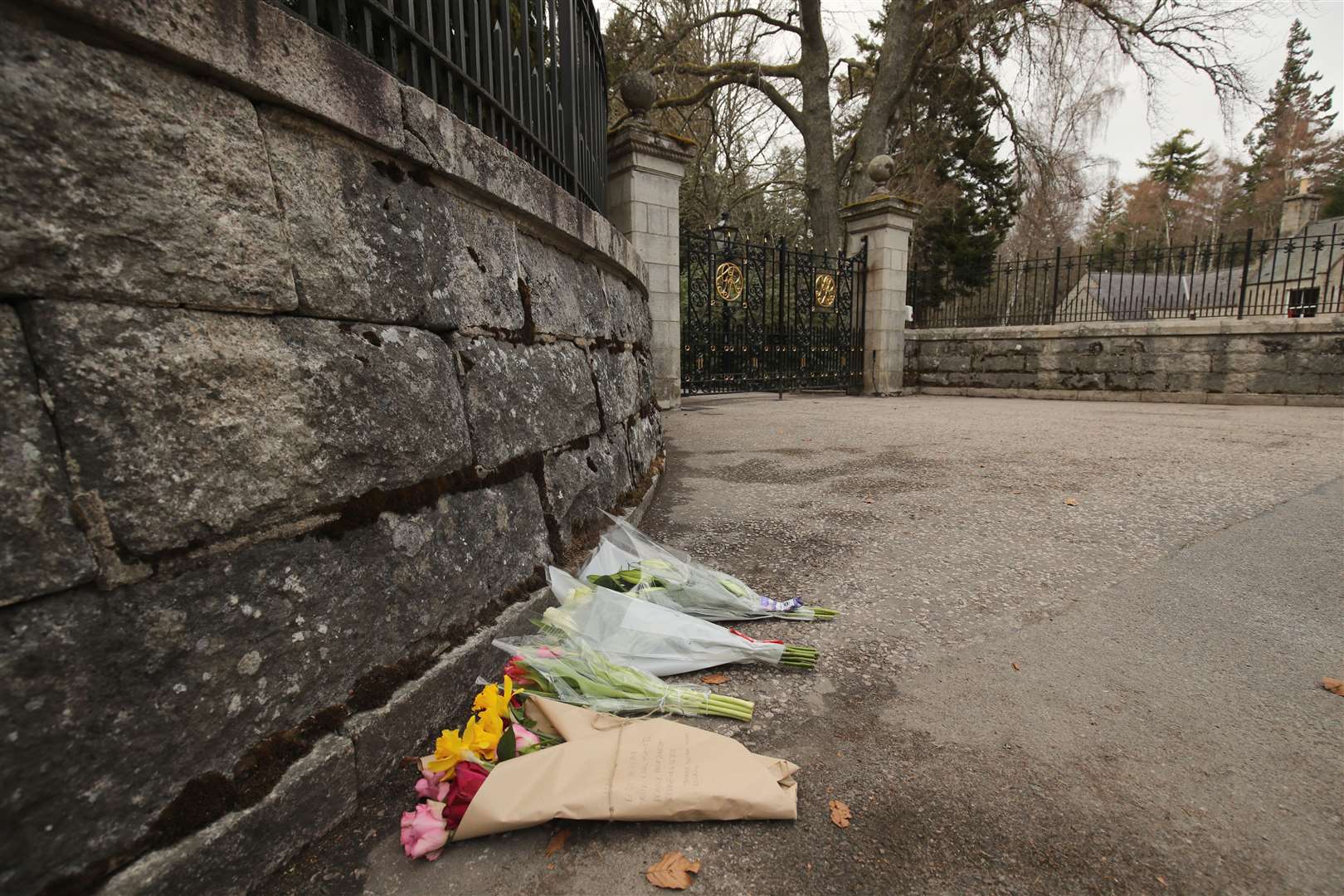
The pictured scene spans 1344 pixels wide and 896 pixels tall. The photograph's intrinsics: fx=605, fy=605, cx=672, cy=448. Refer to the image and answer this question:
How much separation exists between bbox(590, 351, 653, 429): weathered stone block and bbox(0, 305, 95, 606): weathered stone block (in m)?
2.21

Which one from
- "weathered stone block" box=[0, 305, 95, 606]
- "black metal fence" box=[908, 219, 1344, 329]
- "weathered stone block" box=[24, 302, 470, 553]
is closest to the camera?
"weathered stone block" box=[0, 305, 95, 606]

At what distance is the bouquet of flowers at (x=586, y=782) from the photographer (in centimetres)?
135

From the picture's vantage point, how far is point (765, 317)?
10062 millimetres

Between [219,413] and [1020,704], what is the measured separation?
2.26 metres

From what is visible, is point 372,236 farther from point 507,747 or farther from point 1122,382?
point 1122,382

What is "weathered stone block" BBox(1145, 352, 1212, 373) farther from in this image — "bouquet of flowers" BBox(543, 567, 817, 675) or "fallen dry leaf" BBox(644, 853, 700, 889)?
"fallen dry leaf" BBox(644, 853, 700, 889)

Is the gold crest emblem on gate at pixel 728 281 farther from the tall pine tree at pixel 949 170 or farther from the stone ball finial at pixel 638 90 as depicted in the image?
the tall pine tree at pixel 949 170

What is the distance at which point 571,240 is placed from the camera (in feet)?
9.66

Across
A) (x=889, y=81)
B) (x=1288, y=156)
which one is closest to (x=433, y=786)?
(x=889, y=81)

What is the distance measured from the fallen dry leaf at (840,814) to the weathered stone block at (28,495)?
1563 millimetres

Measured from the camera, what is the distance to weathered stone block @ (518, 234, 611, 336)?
8.16 feet

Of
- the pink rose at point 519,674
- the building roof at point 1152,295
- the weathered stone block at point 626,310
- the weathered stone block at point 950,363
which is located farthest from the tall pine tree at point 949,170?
the pink rose at point 519,674

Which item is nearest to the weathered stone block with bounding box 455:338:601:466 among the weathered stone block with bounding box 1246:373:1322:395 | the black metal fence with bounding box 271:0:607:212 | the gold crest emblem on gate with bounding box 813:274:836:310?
the black metal fence with bounding box 271:0:607:212

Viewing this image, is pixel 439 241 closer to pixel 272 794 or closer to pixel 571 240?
pixel 571 240
